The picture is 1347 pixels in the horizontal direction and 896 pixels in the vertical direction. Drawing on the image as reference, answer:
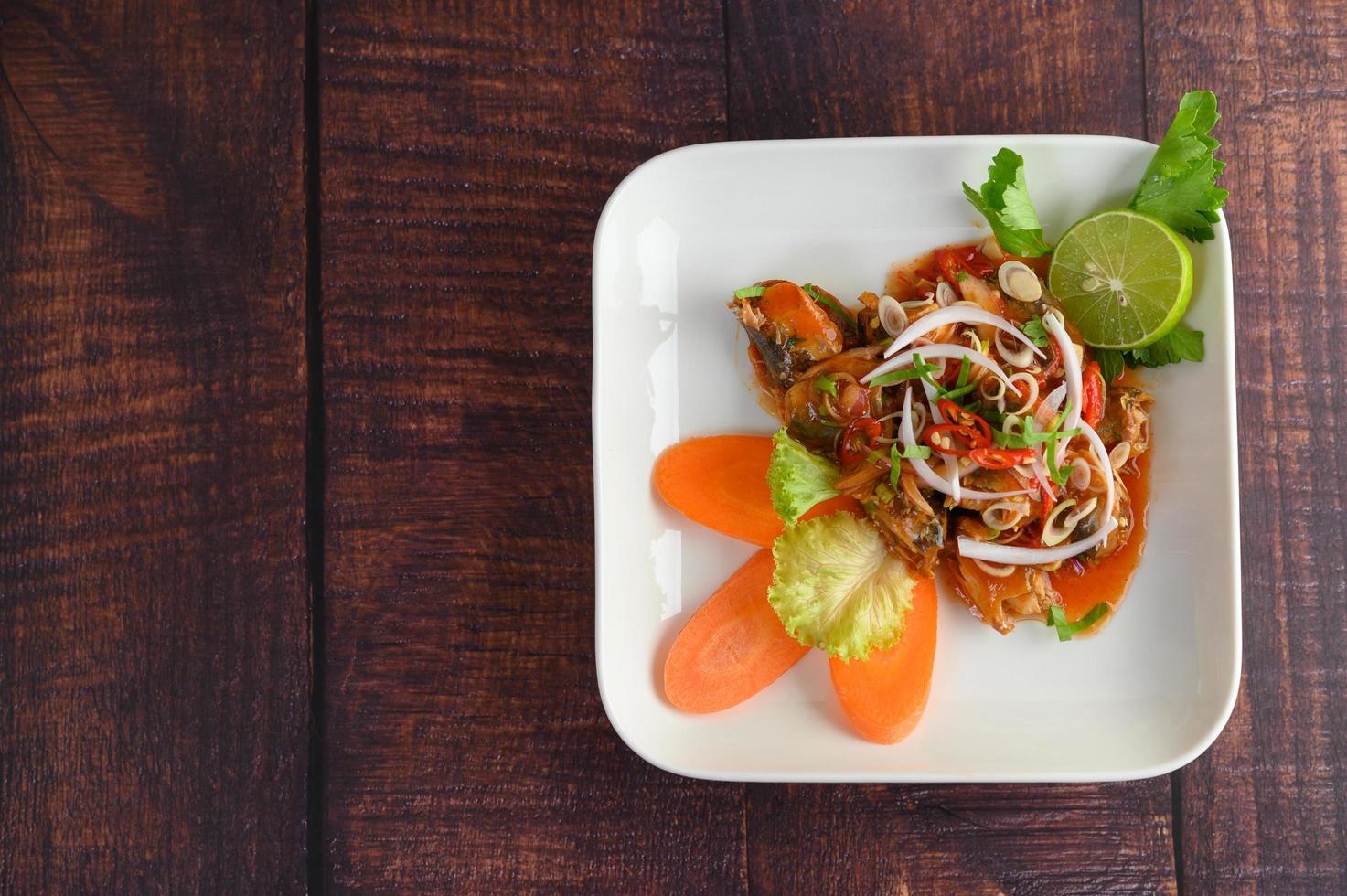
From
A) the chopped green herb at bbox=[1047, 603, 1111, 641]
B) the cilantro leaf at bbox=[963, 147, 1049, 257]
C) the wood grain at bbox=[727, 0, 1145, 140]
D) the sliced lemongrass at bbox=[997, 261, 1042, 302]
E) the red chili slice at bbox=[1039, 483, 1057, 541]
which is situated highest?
the wood grain at bbox=[727, 0, 1145, 140]

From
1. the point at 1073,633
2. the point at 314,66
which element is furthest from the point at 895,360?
the point at 314,66

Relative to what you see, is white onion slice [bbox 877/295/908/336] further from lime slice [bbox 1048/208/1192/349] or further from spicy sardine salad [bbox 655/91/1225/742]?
lime slice [bbox 1048/208/1192/349]

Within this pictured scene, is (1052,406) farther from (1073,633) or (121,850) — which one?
(121,850)

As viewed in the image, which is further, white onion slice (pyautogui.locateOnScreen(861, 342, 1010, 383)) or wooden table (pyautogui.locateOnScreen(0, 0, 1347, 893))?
wooden table (pyautogui.locateOnScreen(0, 0, 1347, 893))

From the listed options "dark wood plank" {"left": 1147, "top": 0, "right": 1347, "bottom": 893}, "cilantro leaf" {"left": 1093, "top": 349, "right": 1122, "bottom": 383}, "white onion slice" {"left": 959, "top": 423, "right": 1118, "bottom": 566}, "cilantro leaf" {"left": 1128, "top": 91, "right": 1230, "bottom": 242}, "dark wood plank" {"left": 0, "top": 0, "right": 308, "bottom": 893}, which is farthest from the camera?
"dark wood plank" {"left": 0, "top": 0, "right": 308, "bottom": 893}

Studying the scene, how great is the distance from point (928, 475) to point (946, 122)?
1132 millimetres

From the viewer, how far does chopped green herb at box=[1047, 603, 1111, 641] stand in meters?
2.45

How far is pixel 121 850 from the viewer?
2820 mm

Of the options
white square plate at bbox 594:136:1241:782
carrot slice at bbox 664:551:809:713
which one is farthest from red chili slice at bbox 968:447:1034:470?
carrot slice at bbox 664:551:809:713

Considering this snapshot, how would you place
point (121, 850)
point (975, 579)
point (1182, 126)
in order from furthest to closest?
point (121, 850) < point (975, 579) < point (1182, 126)

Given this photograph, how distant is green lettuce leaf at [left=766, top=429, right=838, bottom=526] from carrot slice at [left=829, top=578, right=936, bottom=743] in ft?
1.33

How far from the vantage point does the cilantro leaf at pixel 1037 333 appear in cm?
244

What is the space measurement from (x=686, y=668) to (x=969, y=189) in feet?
5.05

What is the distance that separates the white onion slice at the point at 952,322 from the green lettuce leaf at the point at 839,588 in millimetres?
518
